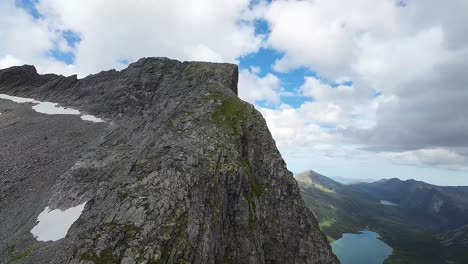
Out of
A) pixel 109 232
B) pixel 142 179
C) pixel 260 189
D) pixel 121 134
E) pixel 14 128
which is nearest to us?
pixel 109 232

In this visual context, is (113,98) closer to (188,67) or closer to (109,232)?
(188,67)

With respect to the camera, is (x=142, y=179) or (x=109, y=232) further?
(x=142, y=179)

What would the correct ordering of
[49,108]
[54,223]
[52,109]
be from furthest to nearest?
[49,108]
[52,109]
[54,223]

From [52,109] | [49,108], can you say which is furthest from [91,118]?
[49,108]

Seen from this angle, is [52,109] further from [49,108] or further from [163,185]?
[163,185]

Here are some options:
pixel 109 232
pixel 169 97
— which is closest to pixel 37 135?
pixel 169 97

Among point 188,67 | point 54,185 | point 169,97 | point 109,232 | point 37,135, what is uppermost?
point 188,67
